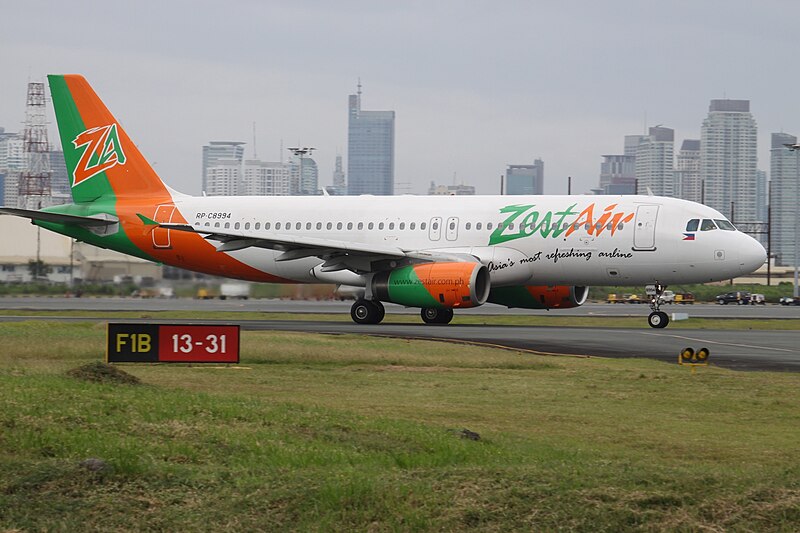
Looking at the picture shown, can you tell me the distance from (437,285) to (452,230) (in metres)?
4.07

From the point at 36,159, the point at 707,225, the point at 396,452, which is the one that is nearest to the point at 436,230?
the point at 707,225

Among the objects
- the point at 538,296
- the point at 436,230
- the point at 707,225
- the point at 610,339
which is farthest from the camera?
the point at 538,296

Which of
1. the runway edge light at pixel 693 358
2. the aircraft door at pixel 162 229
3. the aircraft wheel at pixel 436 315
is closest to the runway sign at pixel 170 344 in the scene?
the runway edge light at pixel 693 358

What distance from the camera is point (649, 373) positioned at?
22766 millimetres

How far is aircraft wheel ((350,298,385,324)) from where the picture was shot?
38.8 meters

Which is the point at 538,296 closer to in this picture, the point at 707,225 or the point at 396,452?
the point at 707,225

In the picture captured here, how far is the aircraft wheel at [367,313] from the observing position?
38.8 metres

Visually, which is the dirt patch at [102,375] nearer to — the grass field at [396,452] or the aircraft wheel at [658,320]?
the grass field at [396,452]

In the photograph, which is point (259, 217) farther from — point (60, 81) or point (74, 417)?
point (74, 417)

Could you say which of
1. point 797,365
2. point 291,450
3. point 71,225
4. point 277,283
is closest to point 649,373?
point 797,365

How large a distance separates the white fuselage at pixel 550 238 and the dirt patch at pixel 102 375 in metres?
19.8

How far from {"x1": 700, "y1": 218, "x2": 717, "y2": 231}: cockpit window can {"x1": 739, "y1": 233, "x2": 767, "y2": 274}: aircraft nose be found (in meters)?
1.00

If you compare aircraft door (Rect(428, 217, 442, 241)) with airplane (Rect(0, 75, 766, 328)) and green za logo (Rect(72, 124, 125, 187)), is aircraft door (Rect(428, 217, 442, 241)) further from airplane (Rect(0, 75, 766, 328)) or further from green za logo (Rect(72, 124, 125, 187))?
green za logo (Rect(72, 124, 125, 187))

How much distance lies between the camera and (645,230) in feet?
121
